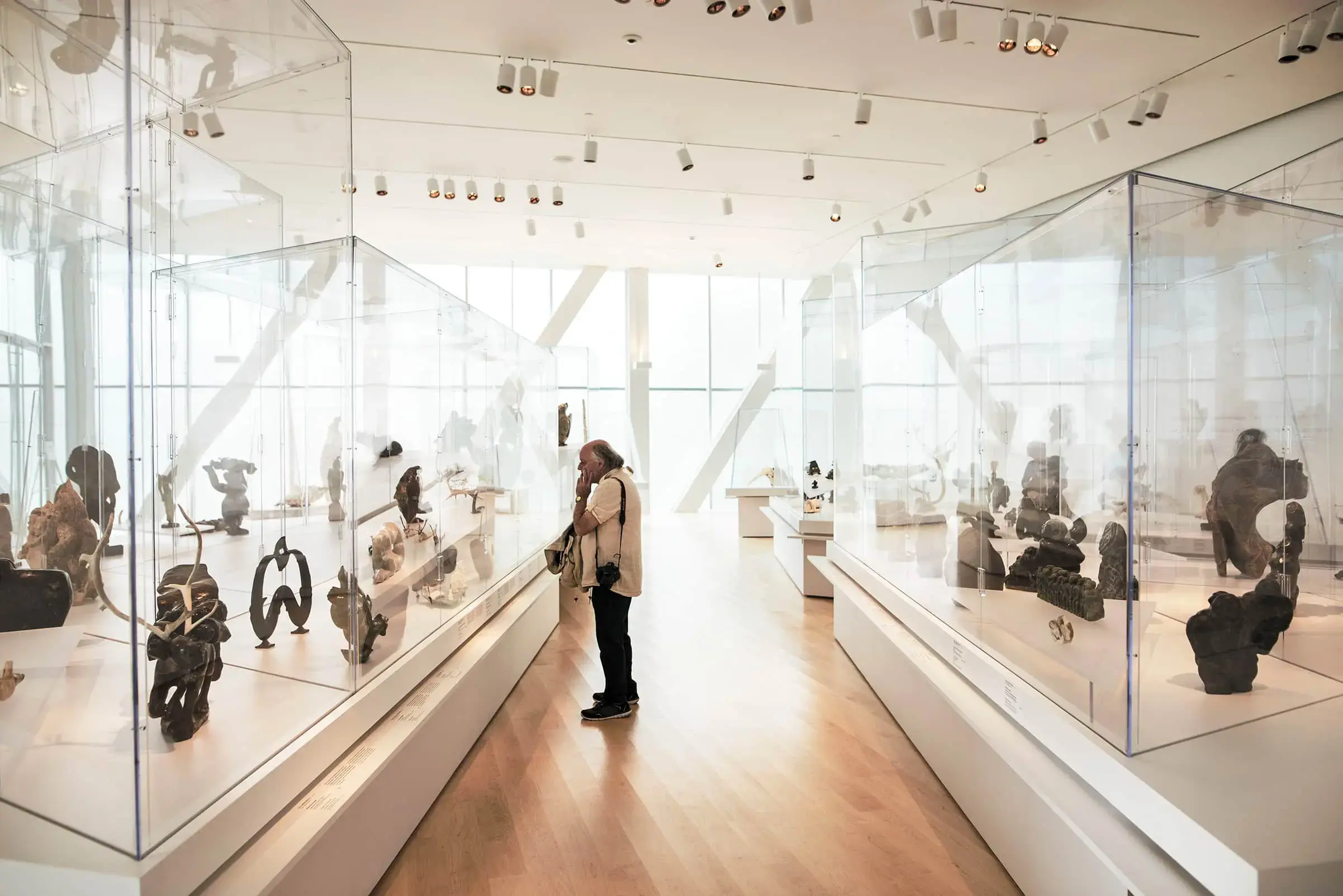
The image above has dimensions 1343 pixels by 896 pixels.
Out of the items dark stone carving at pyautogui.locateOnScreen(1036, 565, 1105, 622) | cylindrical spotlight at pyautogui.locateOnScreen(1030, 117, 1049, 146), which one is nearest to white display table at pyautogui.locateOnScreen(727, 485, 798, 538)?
cylindrical spotlight at pyautogui.locateOnScreen(1030, 117, 1049, 146)

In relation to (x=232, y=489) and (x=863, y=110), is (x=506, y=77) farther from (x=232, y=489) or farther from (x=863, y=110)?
(x=232, y=489)

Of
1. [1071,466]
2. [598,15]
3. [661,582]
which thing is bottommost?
[661,582]

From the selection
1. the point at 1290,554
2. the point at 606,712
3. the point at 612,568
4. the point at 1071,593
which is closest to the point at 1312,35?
the point at 1290,554

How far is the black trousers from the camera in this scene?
14.0 ft

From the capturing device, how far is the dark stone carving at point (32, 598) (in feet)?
5.84

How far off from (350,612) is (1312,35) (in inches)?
223

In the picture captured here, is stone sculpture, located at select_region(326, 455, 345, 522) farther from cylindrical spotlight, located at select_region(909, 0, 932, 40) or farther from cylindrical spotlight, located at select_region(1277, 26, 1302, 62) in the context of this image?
cylindrical spotlight, located at select_region(1277, 26, 1302, 62)

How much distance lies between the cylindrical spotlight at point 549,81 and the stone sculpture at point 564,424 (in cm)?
379

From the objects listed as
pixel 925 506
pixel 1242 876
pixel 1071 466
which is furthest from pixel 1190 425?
pixel 925 506

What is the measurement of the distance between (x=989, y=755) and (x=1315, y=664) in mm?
1086

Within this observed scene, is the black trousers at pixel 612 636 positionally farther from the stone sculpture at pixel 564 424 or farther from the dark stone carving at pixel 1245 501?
the stone sculpture at pixel 564 424

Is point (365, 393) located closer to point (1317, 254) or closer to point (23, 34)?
point (23, 34)

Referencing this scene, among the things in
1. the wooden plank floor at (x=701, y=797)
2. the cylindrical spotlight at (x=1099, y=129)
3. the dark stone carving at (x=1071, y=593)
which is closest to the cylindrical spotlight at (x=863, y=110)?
the cylindrical spotlight at (x=1099, y=129)

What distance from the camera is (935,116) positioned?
6.31 m
